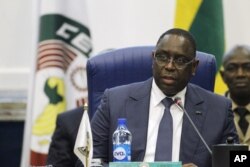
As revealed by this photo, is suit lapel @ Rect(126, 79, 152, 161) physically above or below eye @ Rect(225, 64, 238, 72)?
below

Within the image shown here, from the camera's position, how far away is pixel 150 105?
3869 mm

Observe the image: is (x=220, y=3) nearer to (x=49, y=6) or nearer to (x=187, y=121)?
(x=49, y=6)

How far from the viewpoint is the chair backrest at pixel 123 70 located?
4047 mm

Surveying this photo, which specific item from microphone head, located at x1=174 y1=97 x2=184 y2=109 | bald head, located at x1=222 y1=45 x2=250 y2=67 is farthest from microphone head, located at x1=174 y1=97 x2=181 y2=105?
bald head, located at x1=222 y1=45 x2=250 y2=67

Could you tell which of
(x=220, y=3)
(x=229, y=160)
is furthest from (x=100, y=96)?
(x=220, y=3)

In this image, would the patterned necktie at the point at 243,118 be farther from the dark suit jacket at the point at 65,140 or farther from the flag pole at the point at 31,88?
the flag pole at the point at 31,88

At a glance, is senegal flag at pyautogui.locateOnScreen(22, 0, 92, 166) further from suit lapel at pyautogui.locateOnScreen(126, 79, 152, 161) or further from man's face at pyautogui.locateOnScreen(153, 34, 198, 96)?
man's face at pyautogui.locateOnScreen(153, 34, 198, 96)

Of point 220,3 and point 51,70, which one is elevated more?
point 220,3

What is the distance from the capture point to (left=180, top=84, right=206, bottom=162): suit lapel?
372cm

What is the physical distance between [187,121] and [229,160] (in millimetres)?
909

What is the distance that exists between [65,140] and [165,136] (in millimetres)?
1175

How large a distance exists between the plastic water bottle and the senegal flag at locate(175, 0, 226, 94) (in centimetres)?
211

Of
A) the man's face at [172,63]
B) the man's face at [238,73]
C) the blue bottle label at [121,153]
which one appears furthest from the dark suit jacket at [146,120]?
the man's face at [238,73]

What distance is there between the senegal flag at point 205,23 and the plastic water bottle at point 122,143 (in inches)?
83.0
